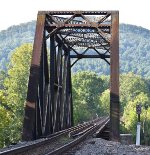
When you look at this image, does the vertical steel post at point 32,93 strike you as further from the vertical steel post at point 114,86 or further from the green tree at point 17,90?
the green tree at point 17,90

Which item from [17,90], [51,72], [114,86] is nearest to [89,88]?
[17,90]

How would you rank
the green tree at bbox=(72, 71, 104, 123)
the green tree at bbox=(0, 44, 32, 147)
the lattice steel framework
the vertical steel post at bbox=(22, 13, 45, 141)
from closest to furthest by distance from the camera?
1. the vertical steel post at bbox=(22, 13, 45, 141)
2. the lattice steel framework
3. the green tree at bbox=(0, 44, 32, 147)
4. the green tree at bbox=(72, 71, 104, 123)

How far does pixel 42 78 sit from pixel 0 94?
1746 cm

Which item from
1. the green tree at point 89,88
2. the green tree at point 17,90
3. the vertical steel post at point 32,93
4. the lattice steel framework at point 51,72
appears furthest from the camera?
the green tree at point 89,88

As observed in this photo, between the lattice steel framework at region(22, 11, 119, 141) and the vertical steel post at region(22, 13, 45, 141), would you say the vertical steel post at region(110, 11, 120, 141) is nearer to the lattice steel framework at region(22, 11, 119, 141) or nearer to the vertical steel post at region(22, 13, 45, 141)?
the lattice steel framework at region(22, 11, 119, 141)

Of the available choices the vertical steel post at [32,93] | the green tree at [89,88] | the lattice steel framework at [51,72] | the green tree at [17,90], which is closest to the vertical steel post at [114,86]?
the lattice steel framework at [51,72]

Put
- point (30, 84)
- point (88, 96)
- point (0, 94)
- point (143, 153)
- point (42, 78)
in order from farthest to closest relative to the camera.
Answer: point (88, 96) < point (0, 94) < point (42, 78) < point (30, 84) < point (143, 153)

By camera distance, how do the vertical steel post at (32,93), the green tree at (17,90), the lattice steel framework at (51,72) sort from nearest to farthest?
the vertical steel post at (32,93)
the lattice steel framework at (51,72)
the green tree at (17,90)

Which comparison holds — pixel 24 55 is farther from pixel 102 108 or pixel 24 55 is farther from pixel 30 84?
pixel 102 108

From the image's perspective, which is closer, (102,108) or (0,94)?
(0,94)

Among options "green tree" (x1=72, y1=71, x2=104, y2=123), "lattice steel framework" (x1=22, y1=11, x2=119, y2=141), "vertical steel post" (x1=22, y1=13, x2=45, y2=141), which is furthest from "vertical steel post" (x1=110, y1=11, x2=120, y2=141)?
"green tree" (x1=72, y1=71, x2=104, y2=123)

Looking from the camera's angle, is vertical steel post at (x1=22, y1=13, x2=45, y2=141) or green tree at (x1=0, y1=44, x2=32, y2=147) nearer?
vertical steel post at (x1=22, y1=13, x2=45, y2=141)

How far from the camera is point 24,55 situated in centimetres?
4638

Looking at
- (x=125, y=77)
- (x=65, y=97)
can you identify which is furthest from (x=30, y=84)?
(x=125, y=77)
